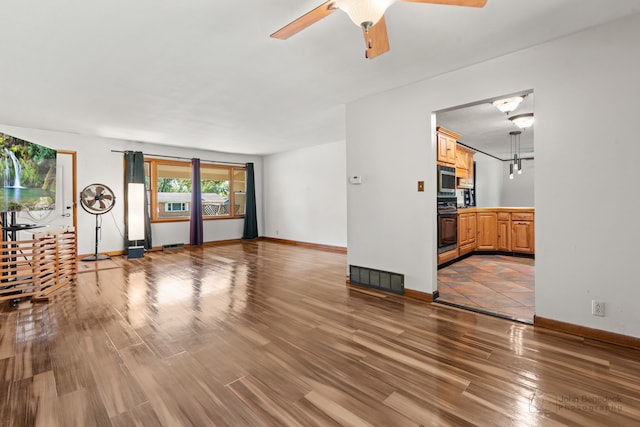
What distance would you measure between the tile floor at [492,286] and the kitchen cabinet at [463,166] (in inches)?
59.5

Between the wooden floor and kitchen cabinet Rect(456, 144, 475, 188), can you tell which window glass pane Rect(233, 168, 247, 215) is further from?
kitchen cabinet Rect(456, 144, 475, 188)

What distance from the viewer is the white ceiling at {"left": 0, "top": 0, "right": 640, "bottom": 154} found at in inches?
81.4

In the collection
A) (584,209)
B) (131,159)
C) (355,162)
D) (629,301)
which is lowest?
(629,301)

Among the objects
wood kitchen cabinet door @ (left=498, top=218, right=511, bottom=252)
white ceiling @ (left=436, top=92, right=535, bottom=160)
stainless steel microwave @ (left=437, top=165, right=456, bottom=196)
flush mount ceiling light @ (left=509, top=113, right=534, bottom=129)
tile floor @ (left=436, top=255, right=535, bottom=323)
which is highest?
white ceiling @ (left=436, top=92, right=535, bottom=160)

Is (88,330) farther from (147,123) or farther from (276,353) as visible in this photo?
(147,123)

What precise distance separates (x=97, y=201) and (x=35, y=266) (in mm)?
2609

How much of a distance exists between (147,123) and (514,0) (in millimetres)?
5087

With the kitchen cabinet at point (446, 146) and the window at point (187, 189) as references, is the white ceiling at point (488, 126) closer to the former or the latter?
the kitchen cabinet at point (446, 146)

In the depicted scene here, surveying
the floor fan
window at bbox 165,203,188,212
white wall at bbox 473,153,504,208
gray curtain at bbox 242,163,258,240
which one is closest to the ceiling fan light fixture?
the floor fan

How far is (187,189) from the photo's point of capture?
290 inches

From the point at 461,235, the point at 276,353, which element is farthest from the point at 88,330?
the point at 461,235

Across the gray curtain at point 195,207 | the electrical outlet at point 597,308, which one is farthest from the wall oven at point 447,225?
the gray curtain at point 195,207

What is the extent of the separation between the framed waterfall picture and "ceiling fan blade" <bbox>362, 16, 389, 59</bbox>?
420cm

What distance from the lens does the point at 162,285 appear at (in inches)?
155
